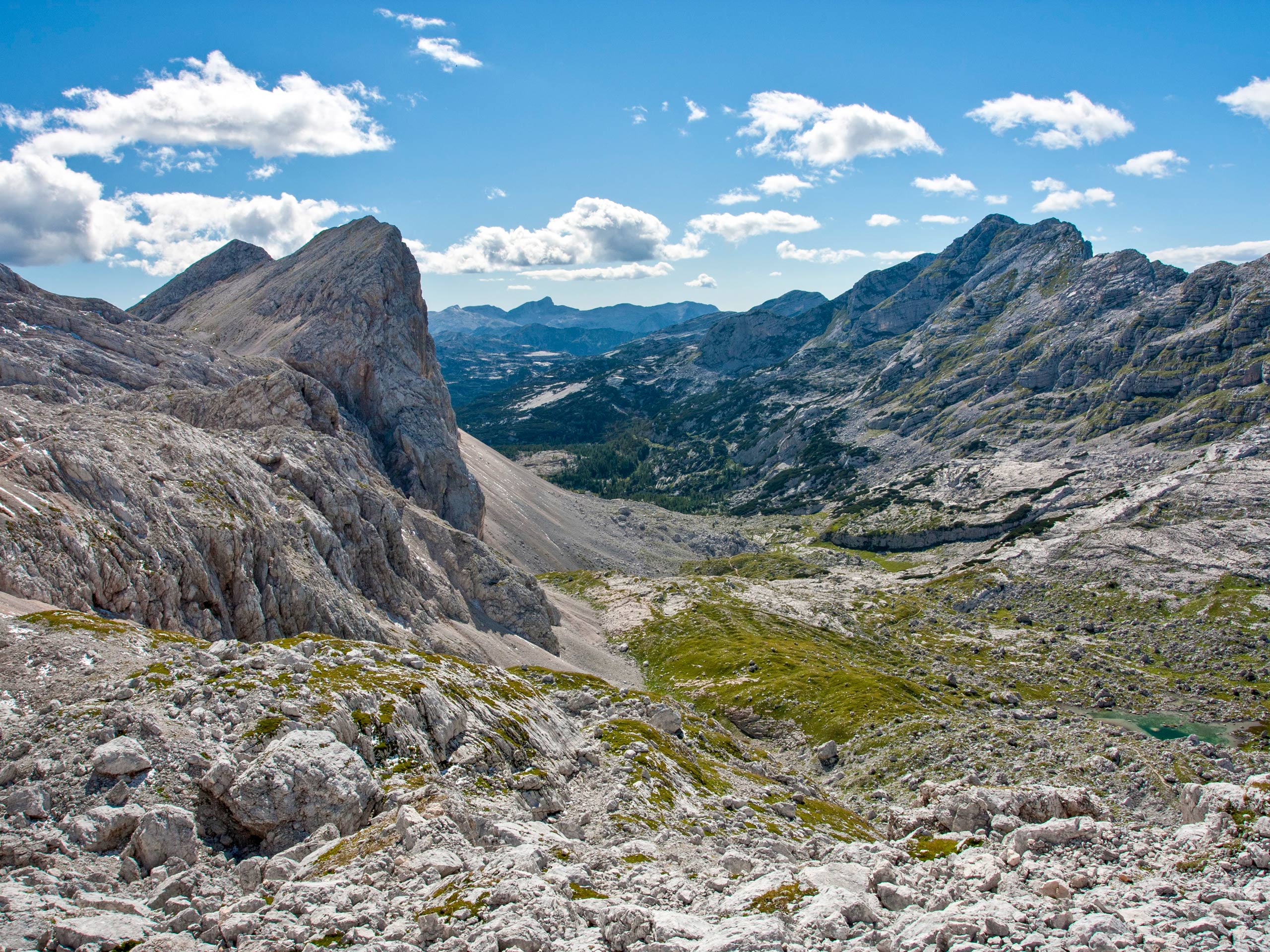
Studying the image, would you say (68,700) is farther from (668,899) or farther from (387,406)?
(387,406)

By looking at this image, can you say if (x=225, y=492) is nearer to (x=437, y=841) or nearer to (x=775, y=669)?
(x=437, y=841)

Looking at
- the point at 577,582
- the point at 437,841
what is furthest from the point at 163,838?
the point at 577,582

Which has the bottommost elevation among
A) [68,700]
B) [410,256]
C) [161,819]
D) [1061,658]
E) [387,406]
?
[1061,658]

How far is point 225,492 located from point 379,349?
4007 inches

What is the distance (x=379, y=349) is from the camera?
510ft

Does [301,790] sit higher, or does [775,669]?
[301,790]

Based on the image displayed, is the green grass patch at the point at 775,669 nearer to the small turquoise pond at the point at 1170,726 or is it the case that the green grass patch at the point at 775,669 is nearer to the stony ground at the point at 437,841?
the small turquoise pond at the point at 1170,726

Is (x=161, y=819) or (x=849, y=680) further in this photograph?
(x=849, y=680)

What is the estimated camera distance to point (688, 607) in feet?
505

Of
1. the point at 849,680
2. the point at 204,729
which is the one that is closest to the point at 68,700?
the point at 204,729

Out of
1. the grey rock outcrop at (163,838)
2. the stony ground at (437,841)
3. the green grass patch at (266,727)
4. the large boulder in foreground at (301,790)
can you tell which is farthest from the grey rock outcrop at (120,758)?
the green grass patch at (266,727)

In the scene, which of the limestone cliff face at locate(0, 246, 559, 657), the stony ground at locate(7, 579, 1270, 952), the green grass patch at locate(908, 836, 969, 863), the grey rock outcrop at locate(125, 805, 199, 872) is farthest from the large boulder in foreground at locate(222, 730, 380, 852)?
the limestone cliff face at locate(0, 246, 559, 657)

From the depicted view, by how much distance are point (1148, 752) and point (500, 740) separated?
2811 inches

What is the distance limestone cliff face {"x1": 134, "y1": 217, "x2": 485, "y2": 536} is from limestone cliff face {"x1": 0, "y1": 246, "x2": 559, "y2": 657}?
0.67 metres
